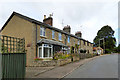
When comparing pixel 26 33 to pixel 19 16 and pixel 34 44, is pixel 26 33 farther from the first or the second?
pixel 19 16

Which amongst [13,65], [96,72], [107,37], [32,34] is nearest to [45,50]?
[32,34]

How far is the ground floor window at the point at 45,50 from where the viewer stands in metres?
13.2

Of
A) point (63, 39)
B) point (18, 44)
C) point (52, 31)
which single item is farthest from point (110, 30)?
point (18, 44)

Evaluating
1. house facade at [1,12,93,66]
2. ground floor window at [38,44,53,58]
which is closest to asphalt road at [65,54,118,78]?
ground floor window at [38,44,53,58]

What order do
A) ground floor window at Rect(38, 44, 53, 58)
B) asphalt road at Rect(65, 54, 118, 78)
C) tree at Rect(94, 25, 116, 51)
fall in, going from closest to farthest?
asphalt road at Rect(65, 54, 118, 78) < ground floor window at Rect(38, 44, 53, 58) < tree at Rect(94, 25, 116, 51)

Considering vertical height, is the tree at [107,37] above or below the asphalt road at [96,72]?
above

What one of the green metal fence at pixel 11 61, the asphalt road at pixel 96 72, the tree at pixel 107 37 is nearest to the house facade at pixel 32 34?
the asphalt road at pixel 96 72

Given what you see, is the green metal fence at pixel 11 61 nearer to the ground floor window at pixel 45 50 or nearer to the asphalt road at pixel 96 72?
the asphalt road at pixel 96 72

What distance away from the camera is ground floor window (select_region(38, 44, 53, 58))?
13250 mm

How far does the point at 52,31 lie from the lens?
17.2 metres

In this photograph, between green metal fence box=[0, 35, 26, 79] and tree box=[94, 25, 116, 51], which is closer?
green metal fence box=[0, 35, 26, 79]

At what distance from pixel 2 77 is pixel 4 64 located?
1.84ft

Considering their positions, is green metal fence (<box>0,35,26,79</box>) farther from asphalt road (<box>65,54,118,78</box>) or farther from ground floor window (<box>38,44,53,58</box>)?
ground floor window (<box>38,44,53,58</box>)

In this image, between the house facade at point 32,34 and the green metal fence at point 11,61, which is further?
the house facade at point 32,34
